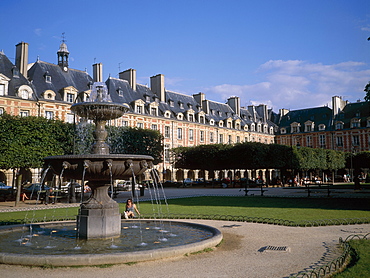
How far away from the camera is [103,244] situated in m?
7.57

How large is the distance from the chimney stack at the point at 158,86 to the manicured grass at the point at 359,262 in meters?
44.0

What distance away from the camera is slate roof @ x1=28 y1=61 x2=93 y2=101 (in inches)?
1458

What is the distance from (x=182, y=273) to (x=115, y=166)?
128 inches

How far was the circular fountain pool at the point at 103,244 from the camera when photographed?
591cm

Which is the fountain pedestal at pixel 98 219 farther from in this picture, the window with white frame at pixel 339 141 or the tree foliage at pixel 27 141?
the window with white frame at pixel 339 141

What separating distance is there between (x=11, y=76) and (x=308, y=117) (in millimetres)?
51306

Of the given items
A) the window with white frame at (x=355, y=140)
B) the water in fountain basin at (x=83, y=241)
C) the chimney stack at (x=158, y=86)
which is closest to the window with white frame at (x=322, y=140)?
the window with white frame at (x=355, y=140)

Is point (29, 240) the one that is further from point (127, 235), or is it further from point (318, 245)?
point (318, 245)

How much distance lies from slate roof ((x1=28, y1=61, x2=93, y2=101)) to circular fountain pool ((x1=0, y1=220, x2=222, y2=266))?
29744mm

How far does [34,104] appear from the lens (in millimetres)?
35438

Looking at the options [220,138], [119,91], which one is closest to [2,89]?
[119,91]

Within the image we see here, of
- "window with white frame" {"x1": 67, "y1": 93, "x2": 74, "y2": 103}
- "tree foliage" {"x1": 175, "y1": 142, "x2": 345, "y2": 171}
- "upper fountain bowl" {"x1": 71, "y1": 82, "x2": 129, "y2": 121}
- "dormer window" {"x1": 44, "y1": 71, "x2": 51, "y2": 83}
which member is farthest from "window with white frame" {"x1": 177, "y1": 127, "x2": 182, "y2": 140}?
"upper fountain bowl" {"x1": 71, "y1": 82, "x2": 129, "y2": 121}

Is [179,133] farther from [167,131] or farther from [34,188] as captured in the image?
[34,188]

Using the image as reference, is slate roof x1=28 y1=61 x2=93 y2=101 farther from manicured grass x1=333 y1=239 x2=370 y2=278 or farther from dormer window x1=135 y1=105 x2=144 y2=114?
manicured grass x1=333 y1=239 x2=370 y2=278
